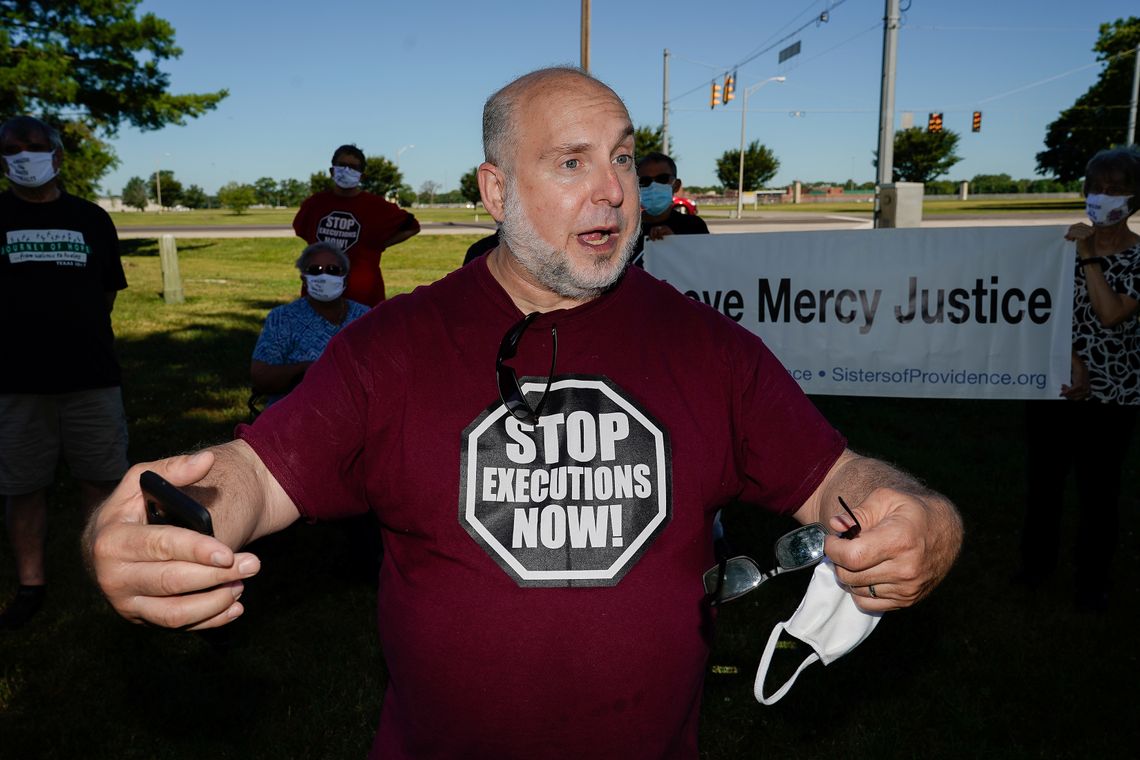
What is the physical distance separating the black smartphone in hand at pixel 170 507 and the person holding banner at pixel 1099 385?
4958mm

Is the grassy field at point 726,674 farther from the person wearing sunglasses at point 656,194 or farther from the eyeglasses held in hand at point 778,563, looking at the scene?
the person wearing sunglasses at point 656,194

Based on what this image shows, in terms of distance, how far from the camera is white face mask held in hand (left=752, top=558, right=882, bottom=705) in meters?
1.78

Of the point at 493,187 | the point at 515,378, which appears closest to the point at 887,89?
the point at 493,187

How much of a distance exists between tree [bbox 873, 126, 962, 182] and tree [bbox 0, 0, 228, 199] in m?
65.7

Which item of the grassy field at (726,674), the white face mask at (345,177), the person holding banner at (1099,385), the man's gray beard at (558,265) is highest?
the white face mask at (345,177)

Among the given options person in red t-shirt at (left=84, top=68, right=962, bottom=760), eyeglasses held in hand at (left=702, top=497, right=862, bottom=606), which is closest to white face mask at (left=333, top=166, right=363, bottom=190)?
person in red t-shirt at (left=84, top=68, right=962, bottom=760)

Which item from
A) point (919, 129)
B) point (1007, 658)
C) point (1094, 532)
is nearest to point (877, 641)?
point (1007, 658)

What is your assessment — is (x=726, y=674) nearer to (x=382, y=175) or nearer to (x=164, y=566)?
(x=164, y=566)

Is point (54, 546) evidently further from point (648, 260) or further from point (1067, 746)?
point (1067, 746)

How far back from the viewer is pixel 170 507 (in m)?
1.34

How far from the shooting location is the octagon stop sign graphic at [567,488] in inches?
71.1

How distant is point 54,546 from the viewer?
5.82m

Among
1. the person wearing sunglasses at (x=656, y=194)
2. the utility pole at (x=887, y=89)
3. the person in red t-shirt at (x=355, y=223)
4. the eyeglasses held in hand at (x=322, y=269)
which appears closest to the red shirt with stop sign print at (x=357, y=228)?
the person in red t-shirt at (x=355, y=223)

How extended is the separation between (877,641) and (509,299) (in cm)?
372
